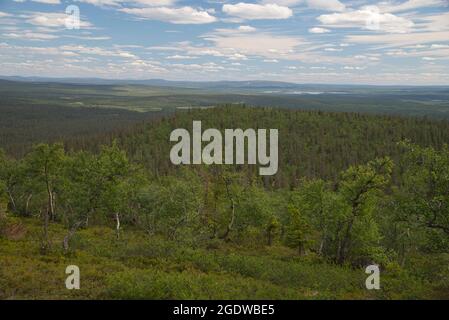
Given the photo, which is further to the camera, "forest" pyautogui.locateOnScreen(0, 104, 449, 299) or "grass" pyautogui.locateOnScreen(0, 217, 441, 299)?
"forest" pyautogui.locateOnScreen(0, 104, 449, 299)

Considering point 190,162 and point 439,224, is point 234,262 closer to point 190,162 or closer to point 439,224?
point 439,224

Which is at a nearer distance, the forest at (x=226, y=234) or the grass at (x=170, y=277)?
the grass at (x=170, y=277)

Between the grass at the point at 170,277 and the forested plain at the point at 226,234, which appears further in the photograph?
the forested plain at the point at 226,234

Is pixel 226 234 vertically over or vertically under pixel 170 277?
under

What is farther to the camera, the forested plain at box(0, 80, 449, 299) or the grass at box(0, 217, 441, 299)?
the forested plain at box(0, 80, 449, 299)

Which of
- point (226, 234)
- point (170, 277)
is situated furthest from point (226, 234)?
point (170, 277)

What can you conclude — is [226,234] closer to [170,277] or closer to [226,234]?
[226,234]
